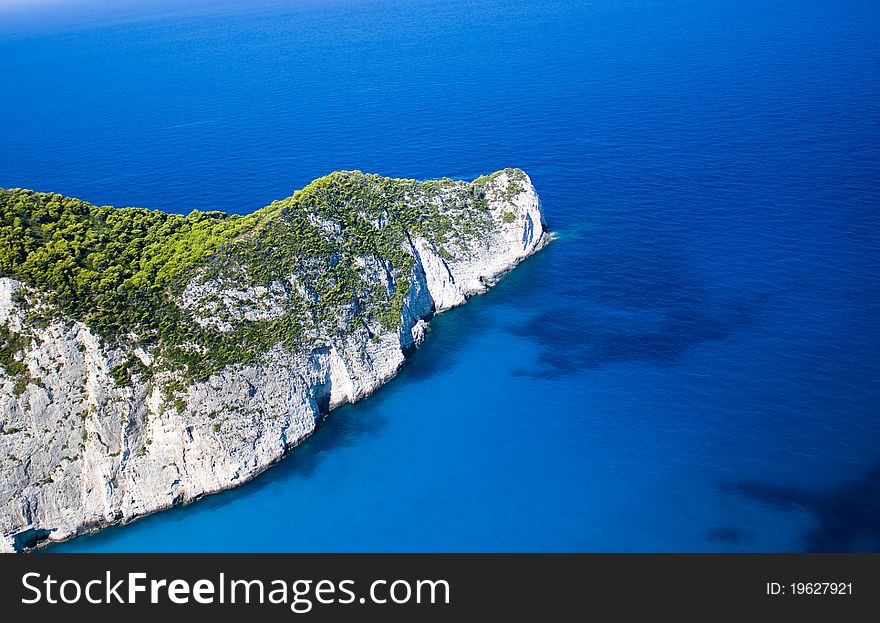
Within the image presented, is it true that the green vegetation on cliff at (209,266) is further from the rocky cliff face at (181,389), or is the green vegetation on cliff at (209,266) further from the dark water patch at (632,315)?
the dark water patch at (632,315)

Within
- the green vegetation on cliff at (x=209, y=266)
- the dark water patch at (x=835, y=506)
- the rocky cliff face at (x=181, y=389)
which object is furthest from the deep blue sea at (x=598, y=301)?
the green vegetation on cliff at (x=209, y=266)

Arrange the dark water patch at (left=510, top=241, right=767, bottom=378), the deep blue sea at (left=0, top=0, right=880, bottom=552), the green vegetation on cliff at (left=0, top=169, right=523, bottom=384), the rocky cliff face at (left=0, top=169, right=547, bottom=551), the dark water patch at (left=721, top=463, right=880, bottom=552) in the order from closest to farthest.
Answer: the dark water patch at (left=721, top=463, right=880, bottom=552)
the rocky cliff face at (left=0, top=169, right=547, bottom=551)
the deep blue sea at (left=0, top=0, right=880, bottom=552)
the green vegetation on cliff at (left=0, top=169, right=523, bottom=384)
the dark water patch at (left=510, top=241, right=767, bottom=378)

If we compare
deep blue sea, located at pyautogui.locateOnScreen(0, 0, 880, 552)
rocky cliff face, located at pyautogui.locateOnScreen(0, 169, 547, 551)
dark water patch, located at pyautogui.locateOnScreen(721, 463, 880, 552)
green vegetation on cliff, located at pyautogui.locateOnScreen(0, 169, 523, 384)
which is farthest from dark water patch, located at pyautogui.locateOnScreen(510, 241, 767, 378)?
dark water patch, located at pyautogui.locateOnScreen(721, 463, 880, 552)

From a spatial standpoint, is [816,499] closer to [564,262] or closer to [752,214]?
[564,262]

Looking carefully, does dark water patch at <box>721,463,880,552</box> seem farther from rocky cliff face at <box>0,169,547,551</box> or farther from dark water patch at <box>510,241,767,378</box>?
rocky cliff face at <box>0,169,547,551</box>

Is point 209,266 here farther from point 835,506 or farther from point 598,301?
point 835,506

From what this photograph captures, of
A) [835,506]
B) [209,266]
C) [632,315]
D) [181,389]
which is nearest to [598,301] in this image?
[632,315]
